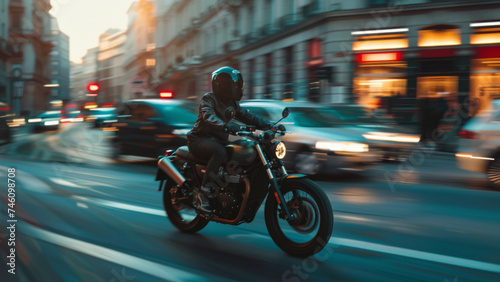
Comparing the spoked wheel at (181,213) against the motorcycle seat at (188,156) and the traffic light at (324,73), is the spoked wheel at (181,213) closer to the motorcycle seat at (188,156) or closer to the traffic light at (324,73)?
the motorcycle seat at (188,156)

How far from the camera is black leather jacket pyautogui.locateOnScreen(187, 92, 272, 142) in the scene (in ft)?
16.0

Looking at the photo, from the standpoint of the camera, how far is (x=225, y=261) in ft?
14.4

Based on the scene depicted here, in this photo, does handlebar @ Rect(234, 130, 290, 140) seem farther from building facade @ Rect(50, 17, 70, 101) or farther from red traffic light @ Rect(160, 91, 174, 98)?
building facade @ Rect(50, 17, 70, 101)

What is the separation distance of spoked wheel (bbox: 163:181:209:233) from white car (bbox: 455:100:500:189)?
5338 millimetres

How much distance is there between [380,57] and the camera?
24.8 meters

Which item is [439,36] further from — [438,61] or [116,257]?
[116,257]

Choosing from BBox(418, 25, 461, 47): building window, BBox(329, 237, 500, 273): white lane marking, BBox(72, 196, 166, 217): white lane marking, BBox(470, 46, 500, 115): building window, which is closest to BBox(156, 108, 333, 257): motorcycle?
BBox(329, 237, 500, 273): white lane marking

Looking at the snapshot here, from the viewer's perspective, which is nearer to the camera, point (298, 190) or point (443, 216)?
point (298, 190)

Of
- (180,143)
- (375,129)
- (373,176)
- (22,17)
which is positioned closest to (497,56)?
(375,129)

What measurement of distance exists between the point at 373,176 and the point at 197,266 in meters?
6.84

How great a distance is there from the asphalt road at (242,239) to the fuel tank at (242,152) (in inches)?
29.3

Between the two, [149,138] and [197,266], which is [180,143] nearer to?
[149,138]

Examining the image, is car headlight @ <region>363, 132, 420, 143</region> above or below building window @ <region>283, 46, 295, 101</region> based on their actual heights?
below

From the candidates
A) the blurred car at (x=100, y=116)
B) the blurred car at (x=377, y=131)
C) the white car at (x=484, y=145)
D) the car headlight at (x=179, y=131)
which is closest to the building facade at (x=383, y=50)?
the blurred car at (x=377, y=131)
